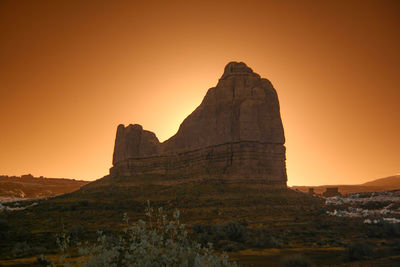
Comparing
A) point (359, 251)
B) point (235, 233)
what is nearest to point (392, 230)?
point (359, 251)

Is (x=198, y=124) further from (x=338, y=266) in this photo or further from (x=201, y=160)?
(x=338, y=266)

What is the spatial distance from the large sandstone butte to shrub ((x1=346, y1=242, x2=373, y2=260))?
94.8 feet

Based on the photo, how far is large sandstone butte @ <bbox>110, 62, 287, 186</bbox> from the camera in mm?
53969

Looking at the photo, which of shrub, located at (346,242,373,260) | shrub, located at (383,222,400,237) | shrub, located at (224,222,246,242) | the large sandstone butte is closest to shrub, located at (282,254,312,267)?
shrub, located at (346,242,373,260)

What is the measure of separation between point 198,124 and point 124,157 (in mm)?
19762

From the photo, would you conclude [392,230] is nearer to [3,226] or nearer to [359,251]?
[359,251]

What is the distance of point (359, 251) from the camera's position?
76.3 ft

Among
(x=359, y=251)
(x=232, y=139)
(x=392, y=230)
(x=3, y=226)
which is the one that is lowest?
(x=359, y=251)

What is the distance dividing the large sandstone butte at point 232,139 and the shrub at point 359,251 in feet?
94.8

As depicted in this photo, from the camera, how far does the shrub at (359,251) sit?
2300 cm

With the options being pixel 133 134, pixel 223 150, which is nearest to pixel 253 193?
pixel 223 150

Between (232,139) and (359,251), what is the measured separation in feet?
110

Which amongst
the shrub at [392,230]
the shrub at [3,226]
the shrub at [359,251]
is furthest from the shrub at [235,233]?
the shrub at [3,226]

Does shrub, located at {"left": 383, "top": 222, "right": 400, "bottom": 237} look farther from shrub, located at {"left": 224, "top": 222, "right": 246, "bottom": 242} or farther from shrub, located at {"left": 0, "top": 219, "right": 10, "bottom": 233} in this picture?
shrub, located at {"left": 0, "top": 219, "right": 10, "bottom": 233}
